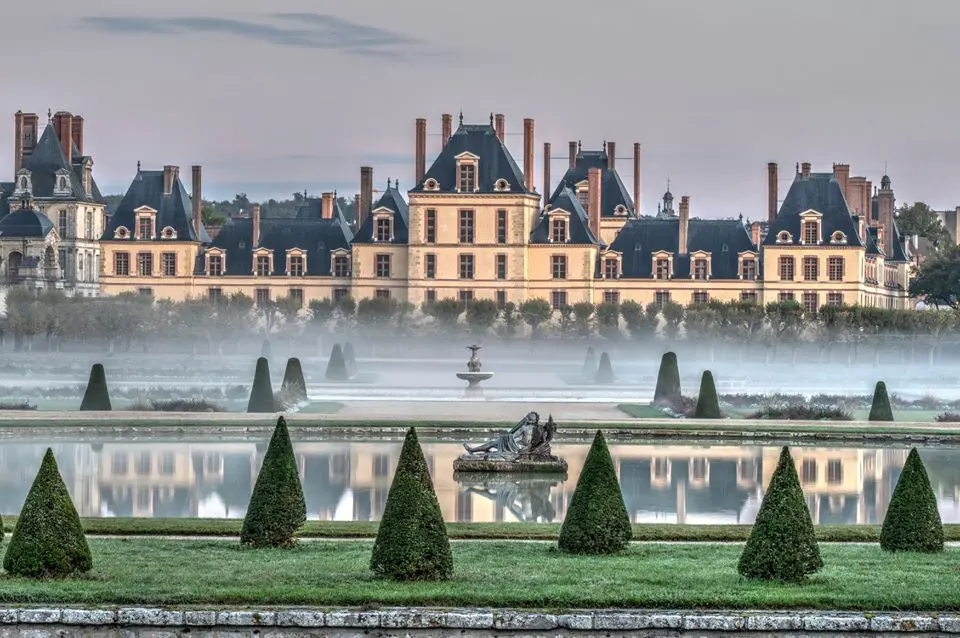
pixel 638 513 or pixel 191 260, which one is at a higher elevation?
pixel 191 260

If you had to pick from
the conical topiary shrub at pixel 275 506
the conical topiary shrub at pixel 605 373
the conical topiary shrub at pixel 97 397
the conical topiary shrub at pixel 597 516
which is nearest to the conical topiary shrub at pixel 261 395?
the conical topiary shrub at pixel 97 397

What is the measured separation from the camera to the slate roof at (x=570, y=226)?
6606 centimetres

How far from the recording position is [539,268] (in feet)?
219

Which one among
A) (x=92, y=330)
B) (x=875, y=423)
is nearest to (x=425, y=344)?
(x=92, y=330)

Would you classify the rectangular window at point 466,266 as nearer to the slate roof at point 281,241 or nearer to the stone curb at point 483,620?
the slate roof at point 281,241

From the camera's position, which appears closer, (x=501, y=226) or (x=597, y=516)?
(x=597, y=516)

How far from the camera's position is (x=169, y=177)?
2761 inches

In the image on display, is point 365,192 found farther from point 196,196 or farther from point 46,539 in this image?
point 46,539

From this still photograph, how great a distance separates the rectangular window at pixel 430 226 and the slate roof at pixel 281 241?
4558 millimetres

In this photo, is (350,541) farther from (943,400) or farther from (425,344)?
(425,344)

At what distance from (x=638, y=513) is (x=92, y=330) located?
4016 centimetres

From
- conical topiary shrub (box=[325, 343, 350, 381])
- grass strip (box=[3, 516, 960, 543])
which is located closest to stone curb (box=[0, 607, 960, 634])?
grass strip (box=[3, 516, 960, 543])

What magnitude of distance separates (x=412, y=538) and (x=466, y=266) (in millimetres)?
53947

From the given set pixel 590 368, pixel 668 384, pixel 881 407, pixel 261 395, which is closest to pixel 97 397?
pixel 261 395
